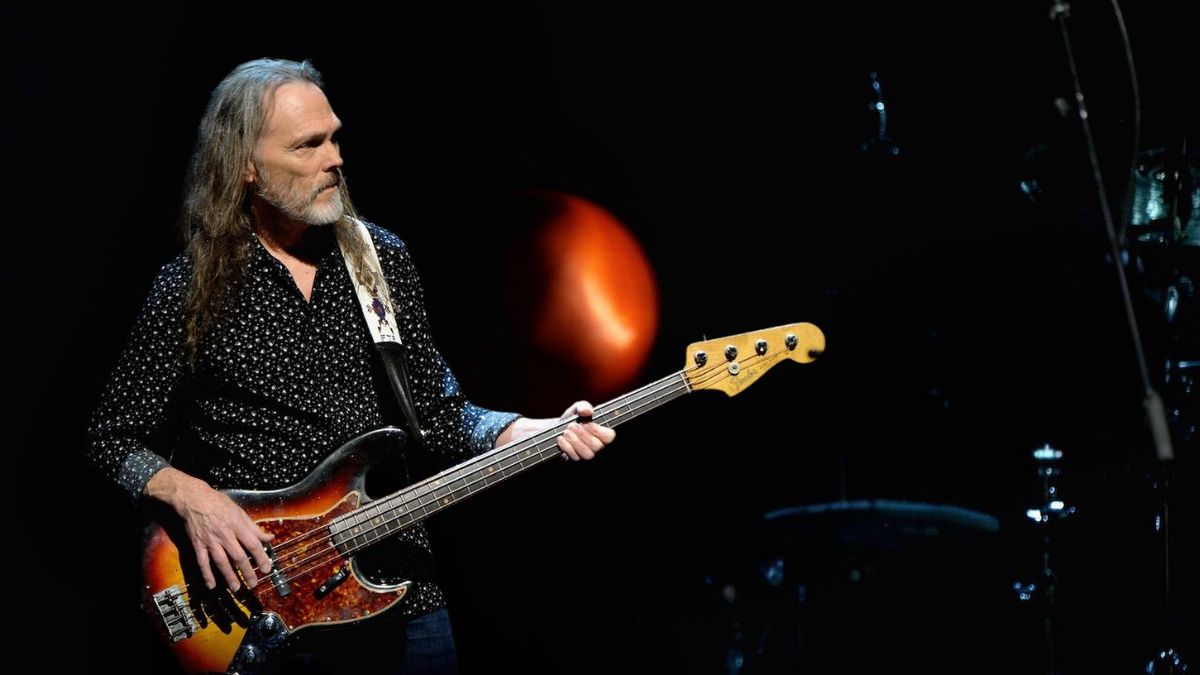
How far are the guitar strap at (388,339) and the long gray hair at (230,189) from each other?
3 centimetres

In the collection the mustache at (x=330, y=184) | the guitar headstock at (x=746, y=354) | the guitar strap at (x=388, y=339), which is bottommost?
the guitar headstock at (x=746, y=354)

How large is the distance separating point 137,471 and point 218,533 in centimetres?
32

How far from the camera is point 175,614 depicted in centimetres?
272

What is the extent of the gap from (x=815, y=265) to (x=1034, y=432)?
1.30 metres

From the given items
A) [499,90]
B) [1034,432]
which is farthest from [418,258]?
[1034,432]

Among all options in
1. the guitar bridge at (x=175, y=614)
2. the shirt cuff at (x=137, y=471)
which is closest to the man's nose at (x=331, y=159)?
the shirt cuff at (x=137, y=471)

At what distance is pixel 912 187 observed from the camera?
15.2 feet

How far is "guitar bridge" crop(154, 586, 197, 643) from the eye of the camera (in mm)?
2709

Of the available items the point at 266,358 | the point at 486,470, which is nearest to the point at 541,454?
the point at 486,470

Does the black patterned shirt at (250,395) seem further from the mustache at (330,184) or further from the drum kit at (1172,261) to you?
the drum kit at (1172,261)

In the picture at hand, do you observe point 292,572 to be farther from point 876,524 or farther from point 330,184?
point 876,524

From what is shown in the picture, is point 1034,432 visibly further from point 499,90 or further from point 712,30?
point 499,90

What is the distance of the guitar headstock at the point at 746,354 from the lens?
2922mm

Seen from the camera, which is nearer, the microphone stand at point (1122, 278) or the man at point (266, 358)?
the microphone stand at point (1122, 278)
